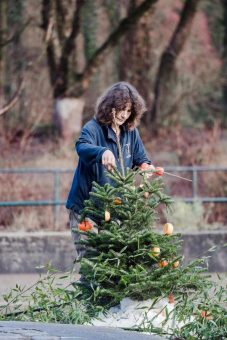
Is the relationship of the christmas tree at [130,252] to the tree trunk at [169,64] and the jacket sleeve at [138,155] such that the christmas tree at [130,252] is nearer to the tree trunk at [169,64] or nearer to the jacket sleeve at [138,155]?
the jacket sleeve at [138,155]

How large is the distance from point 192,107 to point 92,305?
83.0ft

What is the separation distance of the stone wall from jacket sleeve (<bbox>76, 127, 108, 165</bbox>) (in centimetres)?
512

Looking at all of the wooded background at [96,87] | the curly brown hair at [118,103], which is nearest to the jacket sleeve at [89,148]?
the curly brown hair at [118,103]

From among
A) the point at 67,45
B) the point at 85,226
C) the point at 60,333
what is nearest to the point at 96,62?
the point at 67,45

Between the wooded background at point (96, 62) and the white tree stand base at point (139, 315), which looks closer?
the white tree stand base at point (139, 315)

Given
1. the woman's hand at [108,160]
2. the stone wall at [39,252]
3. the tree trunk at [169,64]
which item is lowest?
the stone wall at [39,252]

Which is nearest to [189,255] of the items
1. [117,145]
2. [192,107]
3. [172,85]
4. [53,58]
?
[117,145]

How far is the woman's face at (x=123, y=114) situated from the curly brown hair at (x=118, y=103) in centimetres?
2

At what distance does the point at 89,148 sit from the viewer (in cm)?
756

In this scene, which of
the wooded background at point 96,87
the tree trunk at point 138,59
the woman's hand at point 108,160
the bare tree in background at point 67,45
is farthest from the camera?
the tree trunk at point 138,59

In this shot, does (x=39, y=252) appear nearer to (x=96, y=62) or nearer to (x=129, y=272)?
(x=129, y=272)

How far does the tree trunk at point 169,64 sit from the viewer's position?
23.5 m

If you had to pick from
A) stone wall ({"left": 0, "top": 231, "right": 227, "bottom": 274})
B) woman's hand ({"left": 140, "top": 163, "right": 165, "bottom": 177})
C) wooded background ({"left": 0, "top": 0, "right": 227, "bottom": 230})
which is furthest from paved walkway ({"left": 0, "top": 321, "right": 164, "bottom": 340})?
wooded background ({"left": 0, "top": 0, "right": 227, "bottom": 230})

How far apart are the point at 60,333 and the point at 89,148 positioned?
1.87m
